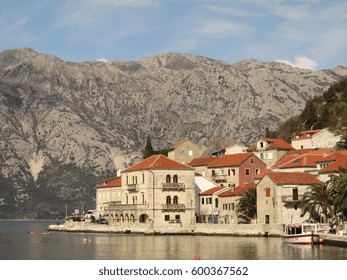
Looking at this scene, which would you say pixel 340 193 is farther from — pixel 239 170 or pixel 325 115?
pixel 325 115

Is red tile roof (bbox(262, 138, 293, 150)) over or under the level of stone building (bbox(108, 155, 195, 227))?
over

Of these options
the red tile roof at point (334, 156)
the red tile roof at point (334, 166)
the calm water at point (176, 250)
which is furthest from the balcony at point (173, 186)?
the red tile roof at point (334, 166)

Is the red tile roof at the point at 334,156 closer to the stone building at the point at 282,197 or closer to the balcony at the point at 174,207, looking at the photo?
the stone building at the point at 282,197

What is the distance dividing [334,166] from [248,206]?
12.7 metres

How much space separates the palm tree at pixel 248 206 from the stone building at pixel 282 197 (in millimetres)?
4547

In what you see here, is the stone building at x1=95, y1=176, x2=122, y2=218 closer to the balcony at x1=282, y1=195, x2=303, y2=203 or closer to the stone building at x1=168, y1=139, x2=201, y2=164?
the stone building at x1=168, y1=139, x2=201, y2=164

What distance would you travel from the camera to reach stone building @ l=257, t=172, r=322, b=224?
9938 cm

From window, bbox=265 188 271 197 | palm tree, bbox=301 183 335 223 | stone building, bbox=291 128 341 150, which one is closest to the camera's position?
palm tree, bbox=301 183 335 223

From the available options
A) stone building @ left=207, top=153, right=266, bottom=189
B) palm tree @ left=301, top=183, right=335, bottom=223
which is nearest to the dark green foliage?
stone building @ left=207, top=153, right=266, bottom=189

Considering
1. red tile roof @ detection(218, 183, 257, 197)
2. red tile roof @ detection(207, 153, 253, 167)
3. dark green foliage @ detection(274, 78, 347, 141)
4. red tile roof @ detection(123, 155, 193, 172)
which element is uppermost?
dark green foliage @ detection(274, 78, 347, 141)

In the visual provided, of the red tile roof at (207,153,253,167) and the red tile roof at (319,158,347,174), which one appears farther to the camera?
the red tile roof at (207,153,253,167)

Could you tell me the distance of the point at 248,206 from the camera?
107m

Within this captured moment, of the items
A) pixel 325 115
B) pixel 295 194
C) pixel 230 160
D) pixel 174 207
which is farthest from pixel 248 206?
pixel 325 115

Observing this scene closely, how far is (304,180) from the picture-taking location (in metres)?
101
